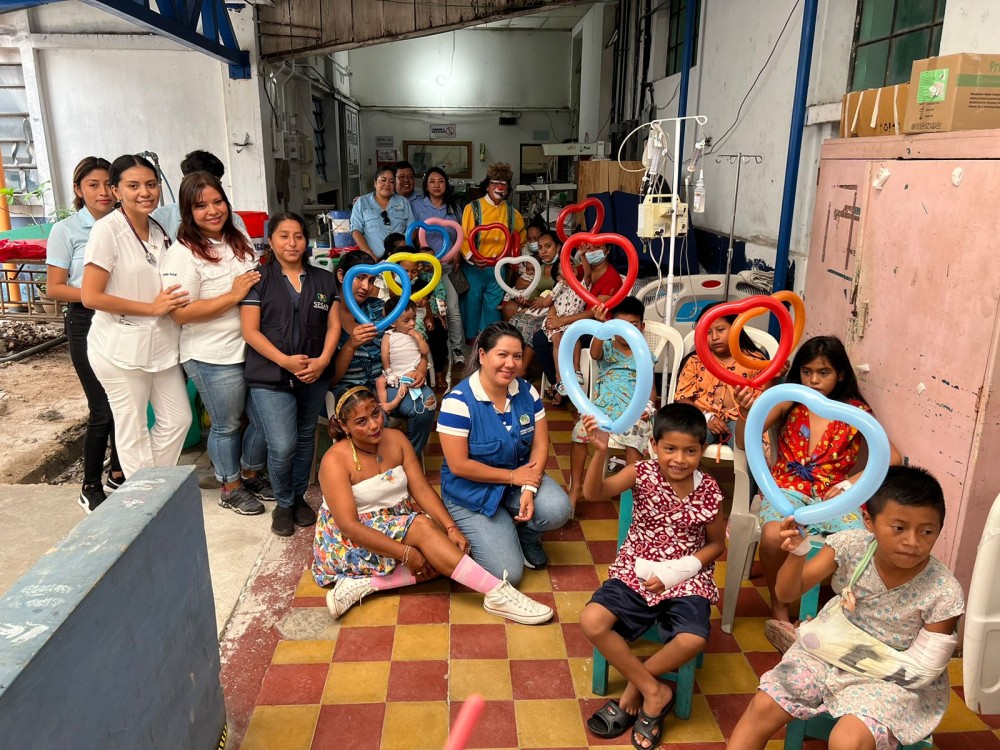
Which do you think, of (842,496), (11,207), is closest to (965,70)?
(842,496)

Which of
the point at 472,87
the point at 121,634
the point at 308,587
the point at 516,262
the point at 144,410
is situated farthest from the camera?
the point at 472,87

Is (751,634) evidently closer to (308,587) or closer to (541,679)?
(541,679)

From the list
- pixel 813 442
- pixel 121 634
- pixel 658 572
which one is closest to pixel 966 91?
pixel 813 442

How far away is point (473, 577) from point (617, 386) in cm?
119

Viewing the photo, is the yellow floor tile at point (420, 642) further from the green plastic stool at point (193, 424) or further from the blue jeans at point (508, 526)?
the green plastic stool at point (193, 424)

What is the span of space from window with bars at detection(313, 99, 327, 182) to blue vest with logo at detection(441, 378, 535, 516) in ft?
24.1

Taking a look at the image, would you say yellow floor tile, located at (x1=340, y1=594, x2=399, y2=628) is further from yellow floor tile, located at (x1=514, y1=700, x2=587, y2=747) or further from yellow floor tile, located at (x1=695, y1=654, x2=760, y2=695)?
yellow floor tile, located at (x1=695, y1=654, x2=760, y2=695)

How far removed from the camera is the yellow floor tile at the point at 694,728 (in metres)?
2.12

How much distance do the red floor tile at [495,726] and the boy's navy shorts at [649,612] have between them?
0.42m

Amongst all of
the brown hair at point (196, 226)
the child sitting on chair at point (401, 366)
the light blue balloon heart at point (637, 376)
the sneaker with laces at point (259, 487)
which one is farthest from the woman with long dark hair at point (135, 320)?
the light blue balloon heart at point (637, 376)

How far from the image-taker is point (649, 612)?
221cm

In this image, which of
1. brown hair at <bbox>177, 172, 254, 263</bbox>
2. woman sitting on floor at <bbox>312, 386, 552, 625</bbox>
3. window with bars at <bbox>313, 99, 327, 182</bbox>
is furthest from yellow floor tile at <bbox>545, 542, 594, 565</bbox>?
window with bars at <bbox>313, 99, 327, 182</bbox>

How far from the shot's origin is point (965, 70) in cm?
226

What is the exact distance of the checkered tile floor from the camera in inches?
83.4
